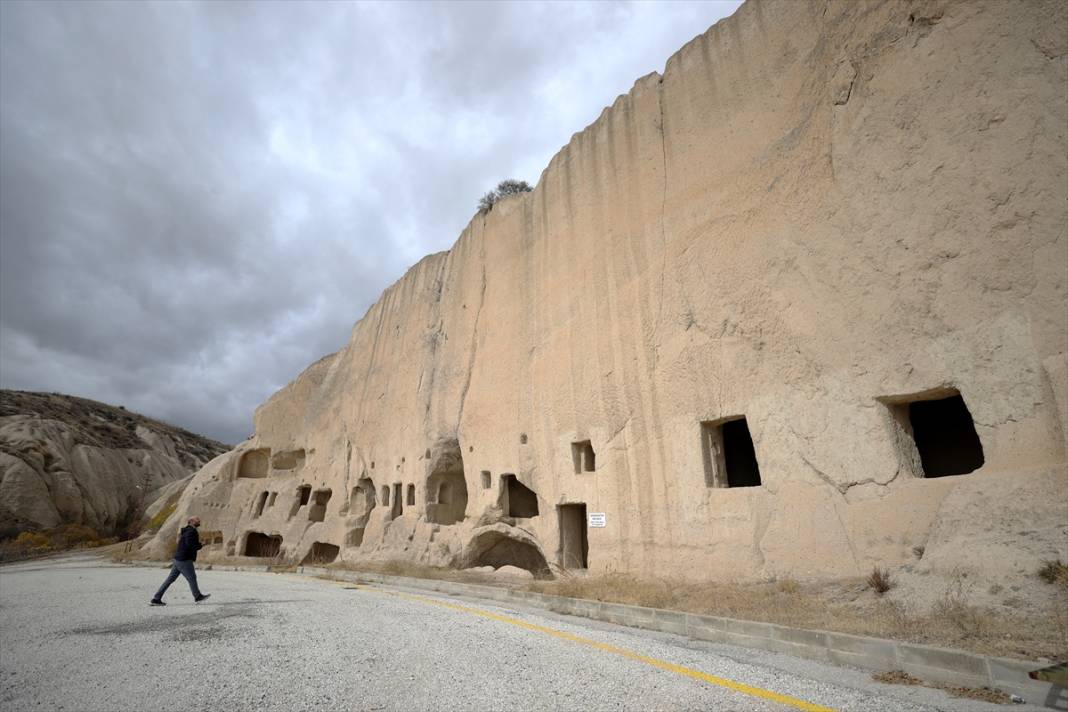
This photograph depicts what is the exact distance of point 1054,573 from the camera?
17.3 feet

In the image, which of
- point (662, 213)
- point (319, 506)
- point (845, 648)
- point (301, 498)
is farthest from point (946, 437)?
point (301, 498)

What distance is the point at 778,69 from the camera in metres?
9.70

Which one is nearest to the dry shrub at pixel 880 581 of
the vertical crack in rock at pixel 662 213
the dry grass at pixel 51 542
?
the vertical crack in rock at pixel 662 213

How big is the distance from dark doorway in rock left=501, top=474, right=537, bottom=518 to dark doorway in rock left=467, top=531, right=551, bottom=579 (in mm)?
776

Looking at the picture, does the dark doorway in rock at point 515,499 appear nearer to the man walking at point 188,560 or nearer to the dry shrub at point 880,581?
the man walking at point 188,560

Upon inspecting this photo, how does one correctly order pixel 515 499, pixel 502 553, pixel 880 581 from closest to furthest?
pixel 880 581
pixel 515 499
pixel 502 553

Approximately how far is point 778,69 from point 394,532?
56.4 ft

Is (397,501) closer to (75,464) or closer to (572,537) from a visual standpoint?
(572,537)

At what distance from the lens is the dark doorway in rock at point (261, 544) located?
1072 inches

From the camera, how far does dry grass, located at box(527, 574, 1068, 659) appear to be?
4555 millimetres

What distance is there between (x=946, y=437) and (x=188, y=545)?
1359 centimetres

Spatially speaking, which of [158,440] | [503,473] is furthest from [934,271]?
[158,440]

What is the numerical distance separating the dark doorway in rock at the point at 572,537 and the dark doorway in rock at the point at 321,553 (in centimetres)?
1400

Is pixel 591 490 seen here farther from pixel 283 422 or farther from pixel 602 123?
pixel 283 422
